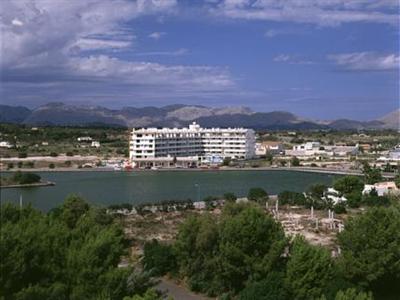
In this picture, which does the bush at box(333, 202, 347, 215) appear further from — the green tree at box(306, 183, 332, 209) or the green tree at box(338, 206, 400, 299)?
the green tree at box(338, 206, 400, 299)

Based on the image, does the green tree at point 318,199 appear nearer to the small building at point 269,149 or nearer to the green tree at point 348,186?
the green tree at point 348,186

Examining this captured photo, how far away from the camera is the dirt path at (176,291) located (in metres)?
5.57

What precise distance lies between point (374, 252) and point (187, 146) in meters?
23.4

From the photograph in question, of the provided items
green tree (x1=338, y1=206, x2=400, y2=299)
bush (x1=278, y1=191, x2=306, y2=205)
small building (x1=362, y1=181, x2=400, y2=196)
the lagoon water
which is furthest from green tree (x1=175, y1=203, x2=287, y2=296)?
small building (x1=362, y1=181, x2=400, y2=196)

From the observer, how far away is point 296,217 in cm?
1007

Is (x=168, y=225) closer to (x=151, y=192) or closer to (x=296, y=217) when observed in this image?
(x=296, y=217)

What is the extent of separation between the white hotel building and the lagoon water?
2499 millimetres

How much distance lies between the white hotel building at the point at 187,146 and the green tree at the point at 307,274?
67.0 ft

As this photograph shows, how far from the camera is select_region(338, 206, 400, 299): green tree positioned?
217 inches

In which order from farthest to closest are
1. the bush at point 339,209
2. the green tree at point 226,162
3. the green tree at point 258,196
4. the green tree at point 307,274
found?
the green tree at point 226,162 < the green tree at point 258,196 < the bush at point 339,209 < the green tree at point 307,274

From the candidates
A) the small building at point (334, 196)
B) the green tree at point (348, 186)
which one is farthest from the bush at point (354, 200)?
the green tree at point (348, 186)

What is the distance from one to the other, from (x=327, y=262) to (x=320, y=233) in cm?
367

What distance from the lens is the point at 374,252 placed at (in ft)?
18.3

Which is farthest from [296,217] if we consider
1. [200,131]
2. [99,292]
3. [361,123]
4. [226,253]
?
[361,123]
